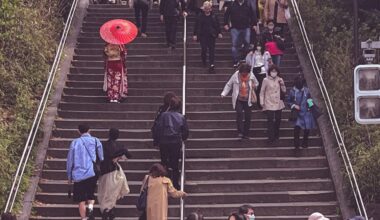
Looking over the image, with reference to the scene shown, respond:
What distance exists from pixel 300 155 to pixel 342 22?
5846 millimetres

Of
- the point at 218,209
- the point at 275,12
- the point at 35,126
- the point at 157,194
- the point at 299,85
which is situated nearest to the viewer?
the point at 157,194

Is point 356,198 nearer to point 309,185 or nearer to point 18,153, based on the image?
point 309,185

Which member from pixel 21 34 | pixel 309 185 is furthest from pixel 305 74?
pixel 21 34

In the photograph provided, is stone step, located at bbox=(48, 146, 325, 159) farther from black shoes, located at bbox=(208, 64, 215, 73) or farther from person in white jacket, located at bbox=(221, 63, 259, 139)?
black shoes, located at bbox=(208, 64, 215, 73)

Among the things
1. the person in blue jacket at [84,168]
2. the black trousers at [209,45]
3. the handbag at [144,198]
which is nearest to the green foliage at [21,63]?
the person in blue jacket at [84,168]

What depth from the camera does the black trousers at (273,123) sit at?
1858 centimetres

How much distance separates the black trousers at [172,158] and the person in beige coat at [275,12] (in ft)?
24.8

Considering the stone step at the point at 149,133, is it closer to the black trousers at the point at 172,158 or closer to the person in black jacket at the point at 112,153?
the black trousers at the point at 172,158

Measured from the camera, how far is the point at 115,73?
20.4m

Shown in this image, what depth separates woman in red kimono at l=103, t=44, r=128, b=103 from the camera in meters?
20.2

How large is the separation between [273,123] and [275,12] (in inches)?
215

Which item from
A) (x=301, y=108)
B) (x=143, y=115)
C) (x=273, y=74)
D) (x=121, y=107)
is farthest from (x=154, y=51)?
(x=301, y=108)

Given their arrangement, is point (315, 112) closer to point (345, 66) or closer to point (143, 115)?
point (345, 66)

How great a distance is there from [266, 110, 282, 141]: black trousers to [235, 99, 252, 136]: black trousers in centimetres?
37
